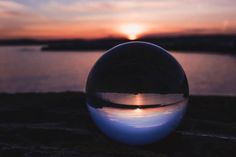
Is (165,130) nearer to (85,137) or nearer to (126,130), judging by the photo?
(126,130)

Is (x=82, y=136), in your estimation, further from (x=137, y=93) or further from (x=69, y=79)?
(x=69, y=79)

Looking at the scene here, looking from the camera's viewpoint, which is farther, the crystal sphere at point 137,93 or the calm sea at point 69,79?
the calm sea at point 69,79

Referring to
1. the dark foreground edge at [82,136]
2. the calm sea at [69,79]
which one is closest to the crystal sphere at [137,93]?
the dark foreground edge at [82,136]

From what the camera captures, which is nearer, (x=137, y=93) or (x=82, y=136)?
(x=137, y=93)

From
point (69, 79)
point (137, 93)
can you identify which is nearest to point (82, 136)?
point (137, 93)

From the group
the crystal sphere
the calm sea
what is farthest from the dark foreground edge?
the calm sea

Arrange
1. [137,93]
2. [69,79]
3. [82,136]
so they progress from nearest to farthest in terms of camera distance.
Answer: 1. [137,93]
2. [82,136]
3. [69,79]

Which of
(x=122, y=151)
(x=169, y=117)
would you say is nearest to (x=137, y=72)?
(x=169, y=117)

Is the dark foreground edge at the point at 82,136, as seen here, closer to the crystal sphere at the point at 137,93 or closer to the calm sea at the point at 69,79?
the crystal sphere at the point at 137,93
